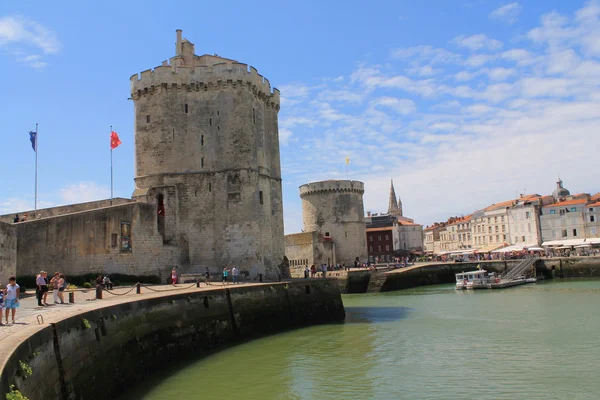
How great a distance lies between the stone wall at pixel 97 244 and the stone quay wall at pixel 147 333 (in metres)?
7.96

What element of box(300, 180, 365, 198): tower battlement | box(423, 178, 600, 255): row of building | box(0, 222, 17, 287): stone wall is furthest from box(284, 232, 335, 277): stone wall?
box(0, 222, 17, 287): stone wall

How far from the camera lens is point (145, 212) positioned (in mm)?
29094

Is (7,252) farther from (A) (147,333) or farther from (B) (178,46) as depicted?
(B) (178,46)

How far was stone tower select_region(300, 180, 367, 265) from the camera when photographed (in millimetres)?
61022

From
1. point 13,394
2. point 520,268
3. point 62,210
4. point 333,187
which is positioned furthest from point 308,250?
point 13,394

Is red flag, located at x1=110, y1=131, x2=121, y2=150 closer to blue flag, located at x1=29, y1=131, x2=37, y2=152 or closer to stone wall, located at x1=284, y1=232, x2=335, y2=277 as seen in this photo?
blue flag, located at x1=29, y1=131, x2=37, y2=152

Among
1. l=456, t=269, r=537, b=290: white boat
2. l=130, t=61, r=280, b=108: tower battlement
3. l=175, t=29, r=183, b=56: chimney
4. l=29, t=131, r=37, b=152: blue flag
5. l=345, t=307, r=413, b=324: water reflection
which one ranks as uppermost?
l=175, t=29, r=183, b=56: chimney

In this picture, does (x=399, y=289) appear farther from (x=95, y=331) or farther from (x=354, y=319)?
(x=95, y=331)

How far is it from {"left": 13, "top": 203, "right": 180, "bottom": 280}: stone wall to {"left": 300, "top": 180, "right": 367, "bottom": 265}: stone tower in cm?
3273

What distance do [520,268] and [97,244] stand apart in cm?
4008

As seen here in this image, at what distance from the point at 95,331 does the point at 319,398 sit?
5618 mm

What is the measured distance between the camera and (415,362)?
660 inches

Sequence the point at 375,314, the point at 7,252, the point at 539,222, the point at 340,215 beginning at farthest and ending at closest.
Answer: the point at 539,222, the point at 340,215, the point at 375,314, the point at 7,252

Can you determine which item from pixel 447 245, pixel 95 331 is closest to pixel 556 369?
pixel 95 331
